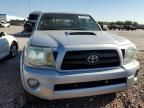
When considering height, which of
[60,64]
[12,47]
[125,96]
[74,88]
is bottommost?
[12,47]

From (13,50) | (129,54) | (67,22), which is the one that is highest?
(67,22)

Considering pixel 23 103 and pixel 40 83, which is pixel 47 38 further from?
pixel 23 103

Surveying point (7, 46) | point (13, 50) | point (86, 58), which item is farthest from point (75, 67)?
point (13, 50)

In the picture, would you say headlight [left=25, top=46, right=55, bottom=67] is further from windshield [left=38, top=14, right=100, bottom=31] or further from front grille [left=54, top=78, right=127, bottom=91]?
windshield [left=38, top=14, right=100, bottom=31]

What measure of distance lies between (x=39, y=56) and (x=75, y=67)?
1.90 feet

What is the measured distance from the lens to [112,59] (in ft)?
11.5

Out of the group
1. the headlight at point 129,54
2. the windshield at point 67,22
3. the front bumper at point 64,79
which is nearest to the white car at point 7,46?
the windshield at point 67,22

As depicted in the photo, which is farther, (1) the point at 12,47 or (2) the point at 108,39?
(1) the point at 12,47

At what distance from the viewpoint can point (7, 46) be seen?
732cm

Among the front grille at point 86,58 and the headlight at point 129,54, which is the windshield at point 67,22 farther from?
the front grille at point 86,58

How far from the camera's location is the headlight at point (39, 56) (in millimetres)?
3316

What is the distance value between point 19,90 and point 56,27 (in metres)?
1.63

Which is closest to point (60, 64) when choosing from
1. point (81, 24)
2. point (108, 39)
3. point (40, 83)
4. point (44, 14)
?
point (40, 83)

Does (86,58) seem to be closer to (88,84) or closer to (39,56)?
(88,84)
